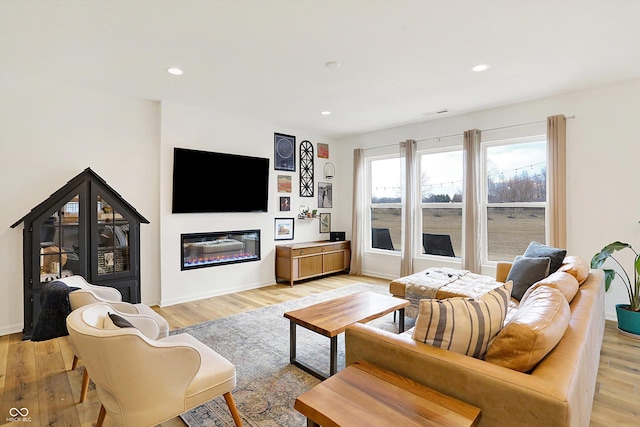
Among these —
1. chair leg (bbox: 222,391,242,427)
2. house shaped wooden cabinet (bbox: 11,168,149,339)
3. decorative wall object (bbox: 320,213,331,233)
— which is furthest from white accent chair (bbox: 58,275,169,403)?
decorative wall object (bbox: 320,213,331,233)

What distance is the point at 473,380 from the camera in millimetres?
1286

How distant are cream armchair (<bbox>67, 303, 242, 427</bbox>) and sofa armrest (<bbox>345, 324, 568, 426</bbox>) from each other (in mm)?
882

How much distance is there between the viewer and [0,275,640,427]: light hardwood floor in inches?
81.3

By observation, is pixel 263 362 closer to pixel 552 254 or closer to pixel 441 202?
pixel 552 254

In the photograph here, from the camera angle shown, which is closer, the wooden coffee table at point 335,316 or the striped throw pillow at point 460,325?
the striped throw pillow at point 460,325

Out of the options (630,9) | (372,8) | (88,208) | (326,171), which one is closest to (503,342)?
(372,8)

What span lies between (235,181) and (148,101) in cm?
157

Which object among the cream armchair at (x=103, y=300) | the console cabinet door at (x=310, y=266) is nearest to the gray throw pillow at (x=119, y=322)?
the cream armchair at (x=103, y=300)

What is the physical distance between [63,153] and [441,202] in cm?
526

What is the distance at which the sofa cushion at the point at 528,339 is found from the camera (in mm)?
1292

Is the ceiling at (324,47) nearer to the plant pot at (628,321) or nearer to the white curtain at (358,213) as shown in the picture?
the white curtain at (358,213)

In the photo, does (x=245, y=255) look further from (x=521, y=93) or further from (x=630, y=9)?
(x=630, y=9)

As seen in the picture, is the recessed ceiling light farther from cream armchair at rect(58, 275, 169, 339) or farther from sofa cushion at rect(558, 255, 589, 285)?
cream armchair at rect(58, 275, 169, 339)

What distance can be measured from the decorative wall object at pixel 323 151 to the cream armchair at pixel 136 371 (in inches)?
203
